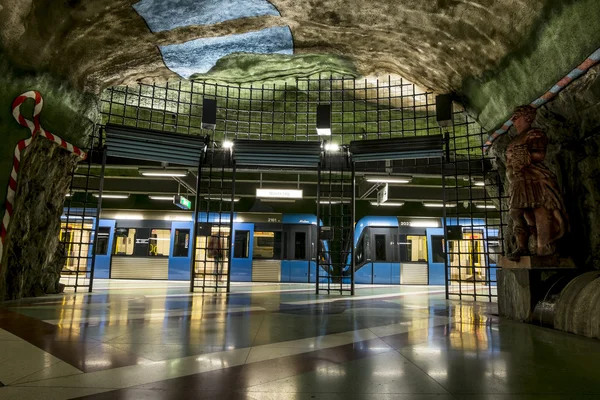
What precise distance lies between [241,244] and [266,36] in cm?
849

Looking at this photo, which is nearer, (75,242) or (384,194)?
(75,242)

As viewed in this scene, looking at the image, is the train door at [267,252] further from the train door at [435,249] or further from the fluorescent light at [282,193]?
the train door at [435,249]

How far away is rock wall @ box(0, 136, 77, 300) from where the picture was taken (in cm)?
612

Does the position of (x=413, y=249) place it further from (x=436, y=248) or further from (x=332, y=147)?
(x=332, y=147)

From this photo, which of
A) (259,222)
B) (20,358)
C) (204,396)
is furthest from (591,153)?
(259,222)

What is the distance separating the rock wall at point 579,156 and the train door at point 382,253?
8551mm

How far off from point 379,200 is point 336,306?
689cm

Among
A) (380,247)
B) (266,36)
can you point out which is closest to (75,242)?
(266,36)

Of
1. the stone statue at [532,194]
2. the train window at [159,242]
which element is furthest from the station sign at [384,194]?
the train window at [159,242]

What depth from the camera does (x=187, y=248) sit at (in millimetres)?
13984

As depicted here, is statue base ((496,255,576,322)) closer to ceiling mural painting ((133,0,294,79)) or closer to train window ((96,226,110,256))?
ceiling mural painting ((133,0,294,79))

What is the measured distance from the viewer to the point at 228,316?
Answer: 4.78 meters

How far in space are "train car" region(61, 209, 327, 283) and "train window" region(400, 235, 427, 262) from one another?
3402mm

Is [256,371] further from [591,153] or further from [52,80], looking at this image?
[52,80]
